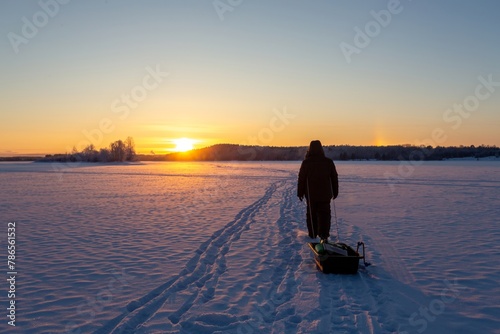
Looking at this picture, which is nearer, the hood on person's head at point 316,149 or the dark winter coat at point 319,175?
the dark winter coat at point 319,175

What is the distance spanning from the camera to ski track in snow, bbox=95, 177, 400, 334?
14.1 ft

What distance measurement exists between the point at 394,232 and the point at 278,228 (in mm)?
3039

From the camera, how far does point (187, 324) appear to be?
14.3ft

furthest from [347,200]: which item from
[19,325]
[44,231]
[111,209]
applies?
[19,325]

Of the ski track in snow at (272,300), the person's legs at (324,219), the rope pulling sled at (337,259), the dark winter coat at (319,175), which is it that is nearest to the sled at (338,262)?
the rope pulling sled at (337,259)

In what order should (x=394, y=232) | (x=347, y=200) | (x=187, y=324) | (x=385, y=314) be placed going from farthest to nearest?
(x=347, y=200), (x=394, y=232), (x=385, y=314), (x=187, y=324)

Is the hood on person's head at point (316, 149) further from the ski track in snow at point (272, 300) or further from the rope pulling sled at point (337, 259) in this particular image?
the rope pulling sled at point (337, 259)

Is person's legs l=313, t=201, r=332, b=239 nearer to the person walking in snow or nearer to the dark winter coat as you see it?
the person walking in snow

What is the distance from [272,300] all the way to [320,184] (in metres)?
3.64

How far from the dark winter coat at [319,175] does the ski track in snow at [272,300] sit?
4.40 ft

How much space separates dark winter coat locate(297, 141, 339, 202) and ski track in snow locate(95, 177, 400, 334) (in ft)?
4.40

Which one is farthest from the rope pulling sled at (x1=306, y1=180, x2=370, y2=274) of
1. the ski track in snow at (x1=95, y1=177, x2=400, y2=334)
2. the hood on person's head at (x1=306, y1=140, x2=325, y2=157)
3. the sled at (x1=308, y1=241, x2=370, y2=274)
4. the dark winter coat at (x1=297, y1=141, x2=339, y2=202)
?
the hood on person's head at (x1=306, y1=140, x2=325, y2=157)

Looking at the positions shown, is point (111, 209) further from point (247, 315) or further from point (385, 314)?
point (385, 314)

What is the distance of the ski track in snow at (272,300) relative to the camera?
169 inches
